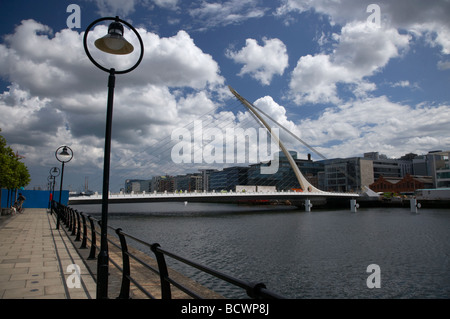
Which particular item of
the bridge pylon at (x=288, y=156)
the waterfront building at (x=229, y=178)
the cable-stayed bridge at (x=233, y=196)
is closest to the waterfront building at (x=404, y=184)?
the cable-stayed bridge at (x=233, y=196)

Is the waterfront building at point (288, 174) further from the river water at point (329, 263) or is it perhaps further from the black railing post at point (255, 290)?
the black railing post at point (255, 290)

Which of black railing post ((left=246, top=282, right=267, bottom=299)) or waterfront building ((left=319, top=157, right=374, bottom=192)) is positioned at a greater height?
waterfront building ((left=319, top=157, right=374, bottom=192))

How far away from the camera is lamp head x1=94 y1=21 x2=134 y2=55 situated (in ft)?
16.4

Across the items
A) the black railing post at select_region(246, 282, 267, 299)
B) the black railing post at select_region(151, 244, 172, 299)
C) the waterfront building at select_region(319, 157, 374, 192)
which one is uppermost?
the waterfront building at select_region(319, 157, 374, 192)

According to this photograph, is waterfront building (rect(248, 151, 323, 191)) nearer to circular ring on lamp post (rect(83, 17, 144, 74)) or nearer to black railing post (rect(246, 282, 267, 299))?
circular ring on lamp post (rect(83, 17, 144, 74))

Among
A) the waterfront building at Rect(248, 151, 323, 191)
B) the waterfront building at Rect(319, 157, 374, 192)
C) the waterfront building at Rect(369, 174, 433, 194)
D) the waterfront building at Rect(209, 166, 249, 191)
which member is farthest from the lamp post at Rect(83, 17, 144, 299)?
the waterfront building at Rect(209, 166, 249, 191)

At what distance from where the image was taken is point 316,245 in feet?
62.4

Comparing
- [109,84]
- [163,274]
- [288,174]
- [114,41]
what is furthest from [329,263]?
[288,174]

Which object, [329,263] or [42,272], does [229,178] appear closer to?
[329,263]

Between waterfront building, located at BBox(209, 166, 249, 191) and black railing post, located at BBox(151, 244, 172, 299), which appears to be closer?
black railing post, located at BBox(151, 244, 172, 299)
